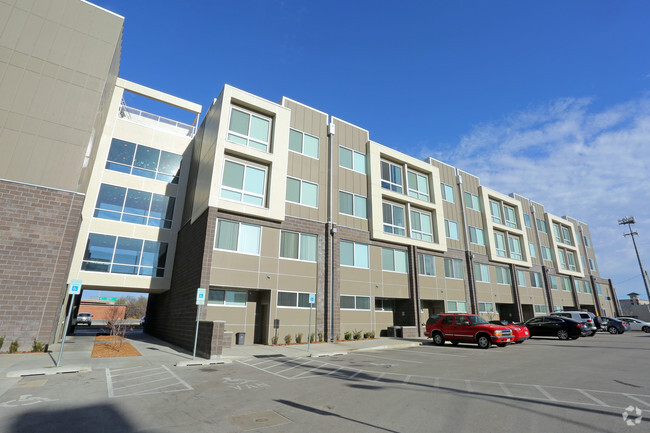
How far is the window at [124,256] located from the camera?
66.9 ft

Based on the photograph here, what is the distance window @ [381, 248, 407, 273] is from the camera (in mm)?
24734

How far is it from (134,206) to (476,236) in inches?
1230

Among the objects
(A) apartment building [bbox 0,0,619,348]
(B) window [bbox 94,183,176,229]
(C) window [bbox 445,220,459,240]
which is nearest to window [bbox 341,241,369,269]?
(A) apartment building [bbox 0,0,619,348]

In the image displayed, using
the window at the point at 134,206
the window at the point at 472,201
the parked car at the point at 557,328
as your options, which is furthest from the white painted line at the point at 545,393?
the window at the point at 472,201

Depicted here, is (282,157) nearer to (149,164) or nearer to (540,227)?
(149,164)

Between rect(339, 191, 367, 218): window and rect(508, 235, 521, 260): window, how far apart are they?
21771 millimetres

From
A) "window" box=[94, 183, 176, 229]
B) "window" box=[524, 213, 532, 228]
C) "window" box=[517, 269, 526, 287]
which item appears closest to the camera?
"window" box=[94, 183, 176, 229]

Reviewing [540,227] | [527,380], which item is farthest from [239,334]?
[540,227]

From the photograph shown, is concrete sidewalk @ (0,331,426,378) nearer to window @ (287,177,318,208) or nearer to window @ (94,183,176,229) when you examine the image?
window @ (94,183,176,229)

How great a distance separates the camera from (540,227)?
43.1 meters

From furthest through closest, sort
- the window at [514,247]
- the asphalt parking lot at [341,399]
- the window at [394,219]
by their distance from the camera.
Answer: the window at [514,247] → the window at [394,219] → the asphalt parking lot at [341,399]

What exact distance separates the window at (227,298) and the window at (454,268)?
1863 cm

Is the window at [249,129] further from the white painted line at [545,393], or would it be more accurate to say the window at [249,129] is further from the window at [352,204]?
the white painted line at [545,393]

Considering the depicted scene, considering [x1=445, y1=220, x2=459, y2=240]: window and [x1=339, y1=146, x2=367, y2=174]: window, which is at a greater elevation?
[x1=339, y1=146, x2=367, y2=174]: window
